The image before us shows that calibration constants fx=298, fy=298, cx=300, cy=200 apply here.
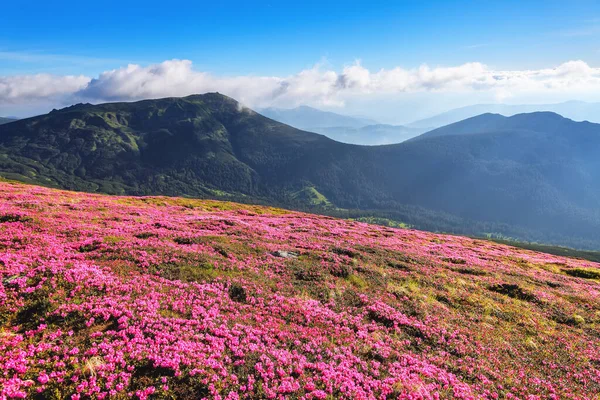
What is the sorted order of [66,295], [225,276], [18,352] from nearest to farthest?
[18,352]
[66,295]
[225,276]

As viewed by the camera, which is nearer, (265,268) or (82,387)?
(82,387)

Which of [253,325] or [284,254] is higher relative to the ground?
[284,254]

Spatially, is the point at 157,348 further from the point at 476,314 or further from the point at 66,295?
the point at 476,314

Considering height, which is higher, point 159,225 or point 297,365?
point 159,225

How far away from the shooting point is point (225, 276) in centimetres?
1919

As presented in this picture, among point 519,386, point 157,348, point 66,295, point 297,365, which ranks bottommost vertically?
point 519,386

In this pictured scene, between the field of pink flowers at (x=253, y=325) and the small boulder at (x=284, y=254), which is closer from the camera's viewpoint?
the field of pink flowers at (x=253, y=325)

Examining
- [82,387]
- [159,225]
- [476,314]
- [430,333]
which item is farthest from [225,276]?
[476,314]

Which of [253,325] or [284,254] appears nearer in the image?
[253,325]

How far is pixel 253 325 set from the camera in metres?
14.4

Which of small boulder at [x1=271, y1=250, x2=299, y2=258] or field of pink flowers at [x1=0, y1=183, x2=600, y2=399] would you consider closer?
field of pink flowers at [x1=0, y1=183, x2=600, y2=399]

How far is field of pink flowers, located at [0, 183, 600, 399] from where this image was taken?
33.1ft

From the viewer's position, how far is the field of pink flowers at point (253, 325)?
Result: 1009cm

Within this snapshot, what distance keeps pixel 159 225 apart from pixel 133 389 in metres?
23.1
